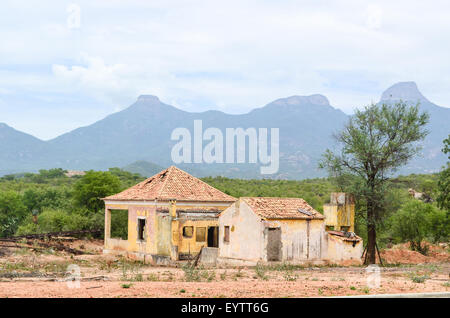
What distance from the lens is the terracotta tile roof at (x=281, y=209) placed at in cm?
2731

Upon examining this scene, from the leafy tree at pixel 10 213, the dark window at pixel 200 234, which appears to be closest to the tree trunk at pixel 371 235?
the dark window at pixel 200 234

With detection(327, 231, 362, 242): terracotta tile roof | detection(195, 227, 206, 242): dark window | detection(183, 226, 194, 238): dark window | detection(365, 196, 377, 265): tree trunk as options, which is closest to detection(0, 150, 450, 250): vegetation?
Result: detection(365, 196, 377, 265): tree trunk

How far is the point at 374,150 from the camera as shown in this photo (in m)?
29.9

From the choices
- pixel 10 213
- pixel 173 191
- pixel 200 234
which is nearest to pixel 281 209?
pixel 200 234

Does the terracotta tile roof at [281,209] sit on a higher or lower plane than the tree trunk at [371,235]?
higher

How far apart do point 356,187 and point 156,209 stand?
1055 cm

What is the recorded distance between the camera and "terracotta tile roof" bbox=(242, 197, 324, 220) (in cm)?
2731

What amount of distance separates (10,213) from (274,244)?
106 ft

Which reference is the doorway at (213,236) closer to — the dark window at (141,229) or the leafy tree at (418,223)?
the dark window at (141,229)

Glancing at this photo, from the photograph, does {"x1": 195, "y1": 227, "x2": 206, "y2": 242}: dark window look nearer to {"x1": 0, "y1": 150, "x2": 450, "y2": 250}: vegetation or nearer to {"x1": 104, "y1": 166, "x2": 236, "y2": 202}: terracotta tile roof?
{"x1": 104, "y1": 166, "x2": 236, "y2": 202}: terracotta tile roof

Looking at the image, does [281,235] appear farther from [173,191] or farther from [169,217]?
[173,191]

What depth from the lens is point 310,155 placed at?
192750 millimetres

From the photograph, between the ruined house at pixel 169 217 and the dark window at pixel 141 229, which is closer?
the ruined house at pixel 169 217
